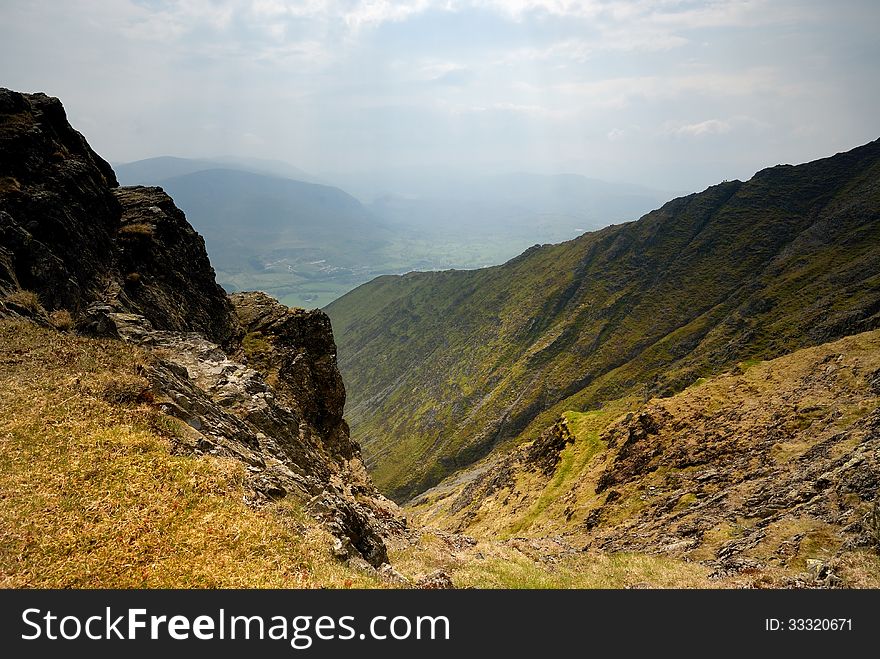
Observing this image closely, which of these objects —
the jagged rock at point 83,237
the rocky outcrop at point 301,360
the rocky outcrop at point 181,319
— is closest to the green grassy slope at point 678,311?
the rocky outcrop at point 301,360

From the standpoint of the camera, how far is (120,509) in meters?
11.4

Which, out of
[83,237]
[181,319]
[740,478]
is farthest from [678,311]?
[83,237]

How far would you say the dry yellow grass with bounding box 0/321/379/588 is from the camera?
9.90 metres

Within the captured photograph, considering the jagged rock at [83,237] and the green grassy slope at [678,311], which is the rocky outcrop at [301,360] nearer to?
the jagged rock at [83,237]

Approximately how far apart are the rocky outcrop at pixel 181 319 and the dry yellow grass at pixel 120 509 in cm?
116

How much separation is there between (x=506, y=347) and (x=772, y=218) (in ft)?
359

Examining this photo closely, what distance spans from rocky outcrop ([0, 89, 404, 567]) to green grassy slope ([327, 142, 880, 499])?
3246 inches

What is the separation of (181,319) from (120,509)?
3103 cm

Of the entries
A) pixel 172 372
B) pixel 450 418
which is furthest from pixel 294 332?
pixel 450 418

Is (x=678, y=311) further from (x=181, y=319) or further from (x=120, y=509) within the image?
(x=120, y=509)

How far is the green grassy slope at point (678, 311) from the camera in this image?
328 feet

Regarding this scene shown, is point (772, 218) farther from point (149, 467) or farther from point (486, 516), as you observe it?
point (149, 467)

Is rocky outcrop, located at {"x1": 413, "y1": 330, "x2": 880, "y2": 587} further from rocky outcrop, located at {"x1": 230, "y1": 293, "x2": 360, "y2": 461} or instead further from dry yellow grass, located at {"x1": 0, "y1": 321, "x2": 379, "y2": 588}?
rocky outcrop, located at {"x1": 230, "y1": 293, "x2": 360, "y2": 461}
